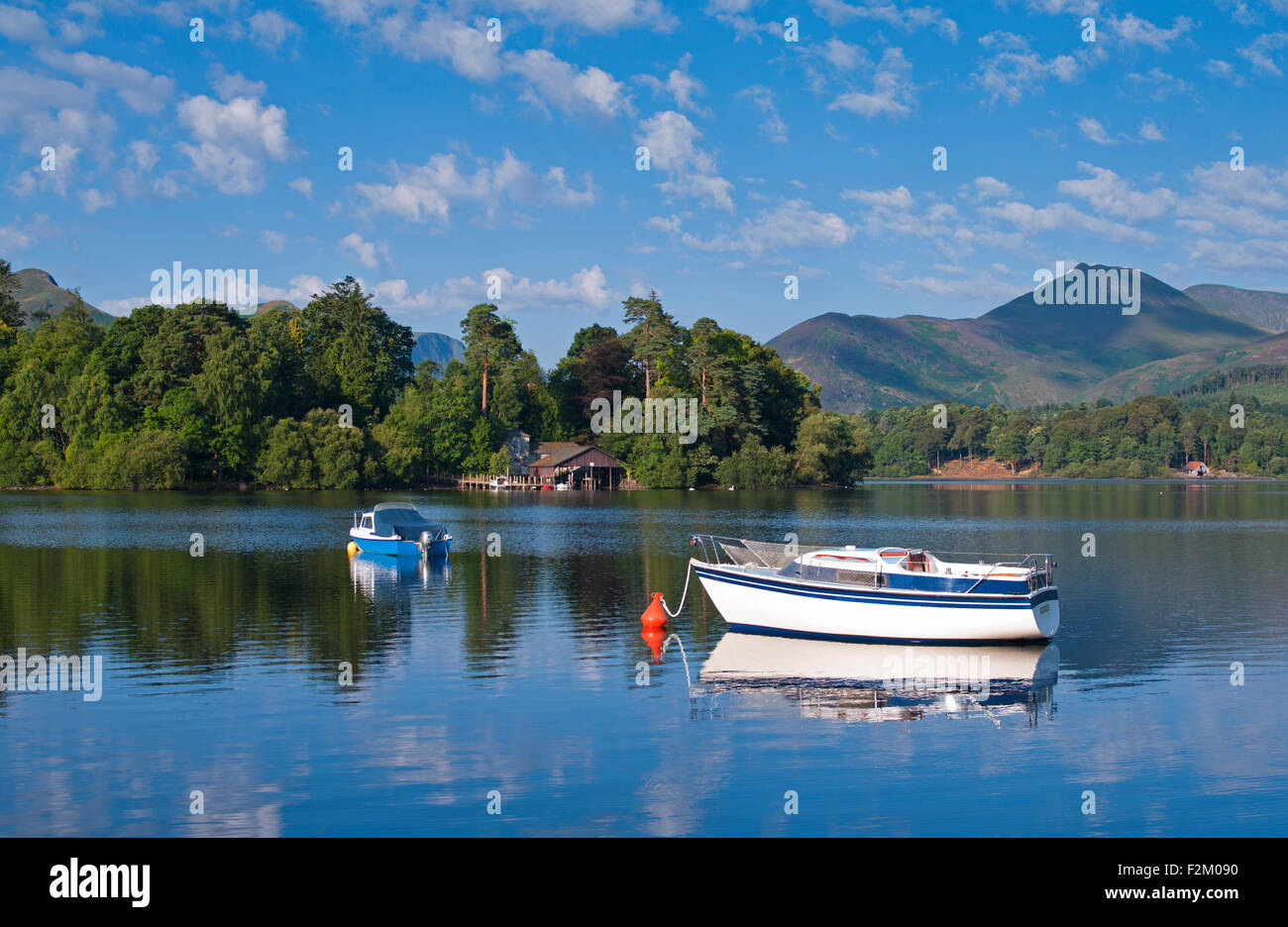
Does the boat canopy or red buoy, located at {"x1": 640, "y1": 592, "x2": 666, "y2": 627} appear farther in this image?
the boat canopy

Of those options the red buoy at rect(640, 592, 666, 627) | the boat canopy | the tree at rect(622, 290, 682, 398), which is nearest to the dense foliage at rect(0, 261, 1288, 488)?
the tree at rect(622, 290, 682, 398)

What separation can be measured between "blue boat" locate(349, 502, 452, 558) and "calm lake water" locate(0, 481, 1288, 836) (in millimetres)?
6351

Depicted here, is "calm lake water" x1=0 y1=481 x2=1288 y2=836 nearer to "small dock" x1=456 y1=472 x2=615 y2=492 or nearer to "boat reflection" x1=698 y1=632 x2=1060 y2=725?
"boat reflection" x1=698 y1=632 x2=1060 y2=725

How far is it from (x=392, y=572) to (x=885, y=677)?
2376cm

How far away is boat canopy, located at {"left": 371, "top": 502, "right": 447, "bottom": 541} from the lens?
45.8 m

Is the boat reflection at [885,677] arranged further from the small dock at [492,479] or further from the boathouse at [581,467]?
the small dock at [492,479]

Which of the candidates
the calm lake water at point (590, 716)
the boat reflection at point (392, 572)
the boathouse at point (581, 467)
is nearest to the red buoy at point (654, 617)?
the calm lake water at point (590, 716)

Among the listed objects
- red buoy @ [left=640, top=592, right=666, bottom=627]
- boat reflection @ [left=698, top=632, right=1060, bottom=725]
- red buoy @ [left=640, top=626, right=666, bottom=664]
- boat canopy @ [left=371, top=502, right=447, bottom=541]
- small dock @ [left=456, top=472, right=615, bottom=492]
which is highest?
small dock @ [left=456, top=472, right=615, bottom=492]

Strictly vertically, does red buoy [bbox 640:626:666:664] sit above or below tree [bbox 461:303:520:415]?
below

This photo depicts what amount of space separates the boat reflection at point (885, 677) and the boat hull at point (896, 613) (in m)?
0.31

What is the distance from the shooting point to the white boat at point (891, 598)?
23.6 meters

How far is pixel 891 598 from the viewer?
2377 cm
